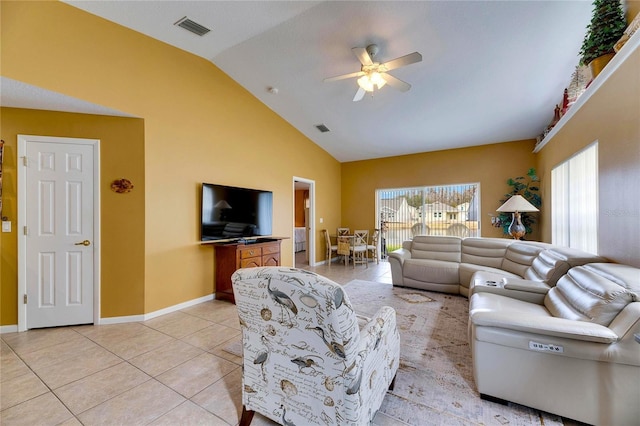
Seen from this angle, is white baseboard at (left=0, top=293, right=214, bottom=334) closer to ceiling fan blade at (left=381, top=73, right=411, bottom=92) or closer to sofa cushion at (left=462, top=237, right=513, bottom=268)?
ceiling fan blade at (left=381, top=73, right=411, bottom=92)

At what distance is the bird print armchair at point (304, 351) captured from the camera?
1.12 metres

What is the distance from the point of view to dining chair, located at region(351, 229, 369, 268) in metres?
6.40

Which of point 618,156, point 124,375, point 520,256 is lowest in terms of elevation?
point 124,375

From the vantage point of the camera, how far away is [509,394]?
165 centimetres

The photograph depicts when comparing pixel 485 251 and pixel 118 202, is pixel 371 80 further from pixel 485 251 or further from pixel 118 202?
pixel 118 202

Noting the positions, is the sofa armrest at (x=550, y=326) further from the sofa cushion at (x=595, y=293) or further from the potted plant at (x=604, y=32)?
the potted plant at (x=604, y=32)

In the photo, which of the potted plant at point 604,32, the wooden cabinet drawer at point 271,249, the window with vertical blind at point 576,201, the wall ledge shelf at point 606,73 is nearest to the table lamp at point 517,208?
the window with vertical blind at point 576,201

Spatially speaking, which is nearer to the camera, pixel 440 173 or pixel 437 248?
pixel 437 248

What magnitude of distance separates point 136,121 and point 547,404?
4.58 meters

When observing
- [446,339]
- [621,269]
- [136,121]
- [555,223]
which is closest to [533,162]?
[555,223]

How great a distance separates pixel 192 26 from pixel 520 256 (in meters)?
5.19

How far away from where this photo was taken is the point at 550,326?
152cm

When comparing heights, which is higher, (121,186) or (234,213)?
(121,186)

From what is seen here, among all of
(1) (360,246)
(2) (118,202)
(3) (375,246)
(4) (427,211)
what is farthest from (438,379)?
(4) (427,211)
